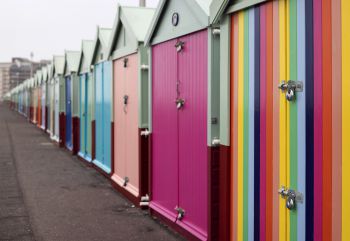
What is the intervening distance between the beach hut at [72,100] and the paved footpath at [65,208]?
89.0 inches

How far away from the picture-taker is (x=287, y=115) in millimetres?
3914

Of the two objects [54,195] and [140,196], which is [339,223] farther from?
[54,195]

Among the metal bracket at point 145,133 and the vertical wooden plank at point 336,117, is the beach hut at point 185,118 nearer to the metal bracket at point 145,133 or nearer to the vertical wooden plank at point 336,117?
the metal bracket at point 145,133

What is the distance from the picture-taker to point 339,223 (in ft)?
11.2

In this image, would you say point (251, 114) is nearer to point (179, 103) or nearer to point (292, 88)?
point (292, 88)

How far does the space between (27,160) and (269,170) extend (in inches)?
404

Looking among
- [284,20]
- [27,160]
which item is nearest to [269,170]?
[284,20]

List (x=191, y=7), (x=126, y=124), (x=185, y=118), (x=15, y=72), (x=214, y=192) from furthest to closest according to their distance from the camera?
1. (x=15, y=72)
2. (x=126, y=124)
3. (x=185, y=118)
4. (x=191, y=7)
5. (x=214, y=192)

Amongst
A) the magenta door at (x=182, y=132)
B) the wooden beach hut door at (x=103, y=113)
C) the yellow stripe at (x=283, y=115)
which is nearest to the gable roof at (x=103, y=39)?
the wooden beach hut door at (x=103, y=113)

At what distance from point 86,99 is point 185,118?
25.5 feet

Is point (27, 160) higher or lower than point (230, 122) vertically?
lower

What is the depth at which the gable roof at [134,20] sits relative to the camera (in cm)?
783

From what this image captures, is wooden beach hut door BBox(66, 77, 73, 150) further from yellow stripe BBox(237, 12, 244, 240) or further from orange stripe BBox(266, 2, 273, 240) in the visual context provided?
orange stripe BBox(266, 2, 273, 240)

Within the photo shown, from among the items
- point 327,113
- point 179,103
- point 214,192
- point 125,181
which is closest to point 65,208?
point 125,181
